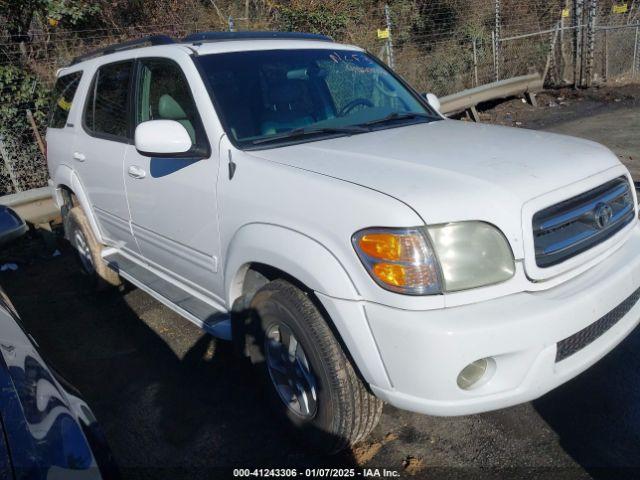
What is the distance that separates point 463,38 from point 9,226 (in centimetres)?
1399

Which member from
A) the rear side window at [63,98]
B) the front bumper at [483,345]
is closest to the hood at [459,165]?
the front bumper at [483,345]

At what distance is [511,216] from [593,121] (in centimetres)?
974

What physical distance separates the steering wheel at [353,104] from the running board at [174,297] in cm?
144

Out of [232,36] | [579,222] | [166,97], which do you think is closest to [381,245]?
[579,222]

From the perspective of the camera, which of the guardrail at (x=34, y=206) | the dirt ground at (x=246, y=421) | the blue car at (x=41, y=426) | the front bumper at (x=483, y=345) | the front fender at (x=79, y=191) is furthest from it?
the guardrail at (x=34, y=206)

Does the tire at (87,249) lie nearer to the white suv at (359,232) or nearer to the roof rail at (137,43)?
the white suv at (359,232)

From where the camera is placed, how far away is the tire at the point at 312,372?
92.4 inches

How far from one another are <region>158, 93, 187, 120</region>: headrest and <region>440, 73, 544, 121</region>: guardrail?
278 inches

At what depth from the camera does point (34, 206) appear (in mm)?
6328

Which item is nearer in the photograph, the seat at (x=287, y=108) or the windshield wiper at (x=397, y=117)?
the seat at (x=287, y=108)

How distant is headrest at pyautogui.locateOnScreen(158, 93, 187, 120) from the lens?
3.29m

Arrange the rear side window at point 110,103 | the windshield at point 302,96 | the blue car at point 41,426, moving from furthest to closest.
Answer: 1. the rear side window at point 110,103
2. the windshield at point 302,96
3. the blue car at point 41,426

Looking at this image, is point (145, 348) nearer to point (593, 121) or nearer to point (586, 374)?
point (586, 374)

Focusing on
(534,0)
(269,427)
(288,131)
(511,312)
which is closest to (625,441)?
(511,312)
